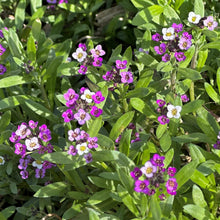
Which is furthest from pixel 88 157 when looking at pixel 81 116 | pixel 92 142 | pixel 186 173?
pixel 186 173

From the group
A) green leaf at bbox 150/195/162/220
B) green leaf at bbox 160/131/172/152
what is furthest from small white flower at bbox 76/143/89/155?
green leaf at bbox 160/131/172/152

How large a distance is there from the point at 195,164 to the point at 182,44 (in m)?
1.22

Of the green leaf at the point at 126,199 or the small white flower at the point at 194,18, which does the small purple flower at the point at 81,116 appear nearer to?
the green leaf at the point at 126,199

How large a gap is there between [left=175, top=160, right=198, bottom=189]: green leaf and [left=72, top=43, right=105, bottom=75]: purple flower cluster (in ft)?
5.01

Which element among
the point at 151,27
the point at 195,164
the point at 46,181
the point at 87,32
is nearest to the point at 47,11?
the point at 87,32

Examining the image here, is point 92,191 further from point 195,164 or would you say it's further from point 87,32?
point 87,32

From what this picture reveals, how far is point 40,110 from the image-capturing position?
4.52 meters

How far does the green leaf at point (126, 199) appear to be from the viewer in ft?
11.1

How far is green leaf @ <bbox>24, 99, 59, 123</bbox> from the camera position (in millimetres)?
4445

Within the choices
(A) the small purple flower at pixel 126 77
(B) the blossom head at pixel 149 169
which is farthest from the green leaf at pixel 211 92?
(B) the blossom head at pixel 149 169

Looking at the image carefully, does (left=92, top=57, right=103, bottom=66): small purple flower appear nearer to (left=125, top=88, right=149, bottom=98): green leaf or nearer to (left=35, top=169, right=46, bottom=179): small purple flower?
(left=125, top=88, right=149, bottom=98): green leaf

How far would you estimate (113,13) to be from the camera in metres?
6.66

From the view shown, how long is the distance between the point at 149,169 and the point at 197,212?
0.67 metres

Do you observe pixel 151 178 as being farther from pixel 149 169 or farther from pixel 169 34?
pixel 169 34
